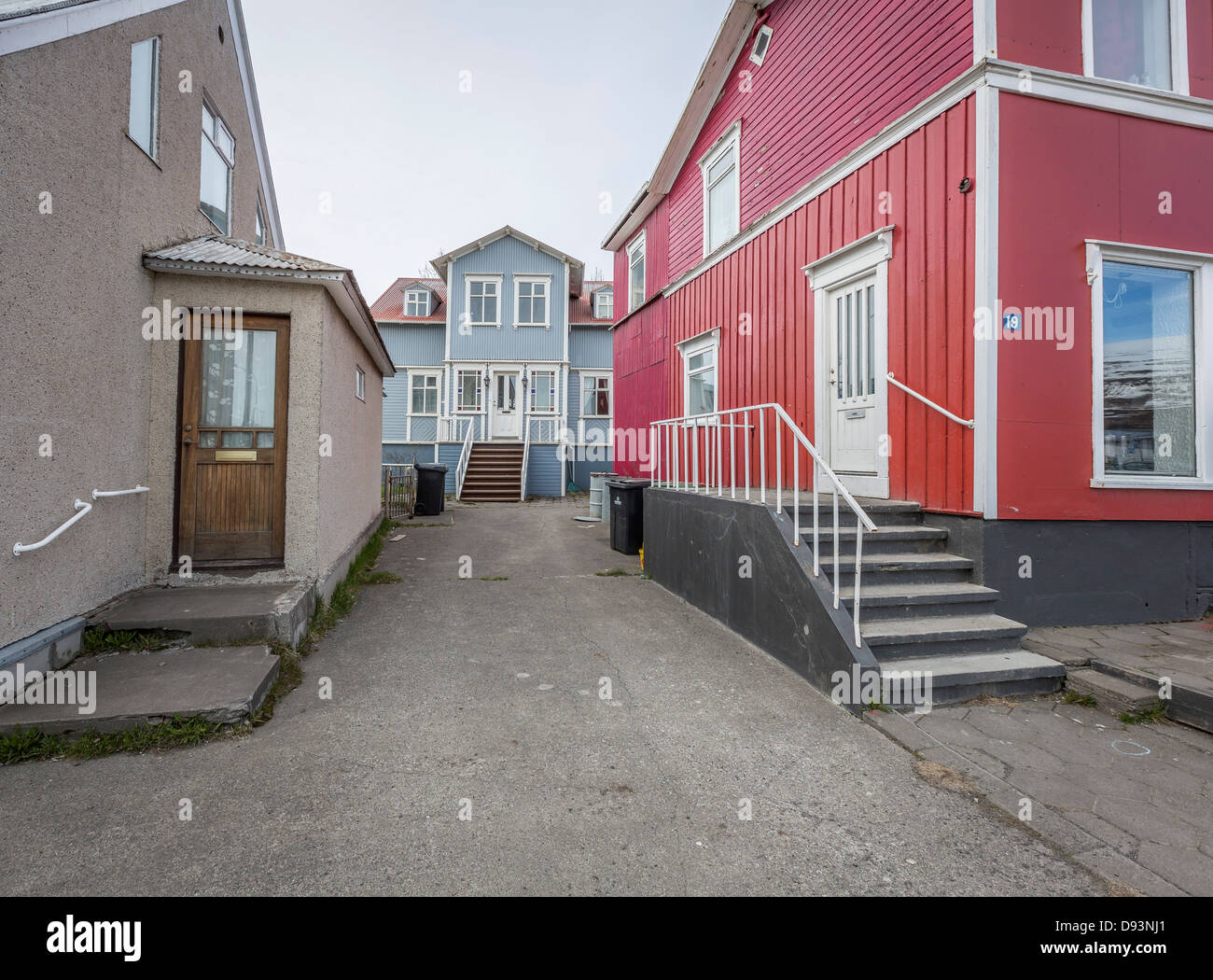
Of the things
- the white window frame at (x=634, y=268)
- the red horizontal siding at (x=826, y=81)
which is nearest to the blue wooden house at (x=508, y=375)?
the white window frame at (x=634, y=268)

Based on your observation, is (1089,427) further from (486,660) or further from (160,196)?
(160,196)

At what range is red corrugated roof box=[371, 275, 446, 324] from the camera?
20500 millimetres

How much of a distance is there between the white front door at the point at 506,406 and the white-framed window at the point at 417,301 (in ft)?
15.3


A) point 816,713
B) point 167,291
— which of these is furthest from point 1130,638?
point 167,291

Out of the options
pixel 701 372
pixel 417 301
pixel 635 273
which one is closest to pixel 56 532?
pixel 701 372

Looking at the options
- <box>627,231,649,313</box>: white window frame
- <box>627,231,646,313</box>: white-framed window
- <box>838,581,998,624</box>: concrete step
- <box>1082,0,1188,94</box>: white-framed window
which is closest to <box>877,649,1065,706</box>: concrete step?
<box>838,581,998,624</box>: concrete step

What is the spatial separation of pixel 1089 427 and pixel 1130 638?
1685mm

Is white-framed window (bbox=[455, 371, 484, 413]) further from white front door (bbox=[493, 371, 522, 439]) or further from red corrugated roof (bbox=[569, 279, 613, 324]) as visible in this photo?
red corrugated roof (bbox=[569, 279, 613, 324])

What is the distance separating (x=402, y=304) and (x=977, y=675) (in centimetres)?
2294

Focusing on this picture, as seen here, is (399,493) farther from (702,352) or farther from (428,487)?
(702,352)

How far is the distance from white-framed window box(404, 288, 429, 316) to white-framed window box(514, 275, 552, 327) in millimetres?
4082

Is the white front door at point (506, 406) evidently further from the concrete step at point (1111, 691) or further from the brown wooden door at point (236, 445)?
the concrete step at point (1111, 691)
